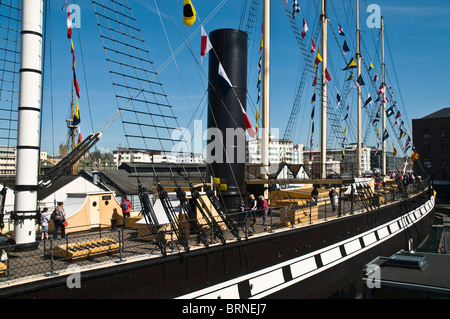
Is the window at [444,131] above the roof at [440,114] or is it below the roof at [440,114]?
below

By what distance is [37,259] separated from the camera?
6.79 metres

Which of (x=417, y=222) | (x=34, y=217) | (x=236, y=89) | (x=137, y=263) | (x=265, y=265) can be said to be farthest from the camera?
(x=417, y=222)

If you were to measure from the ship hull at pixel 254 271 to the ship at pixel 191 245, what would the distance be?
0.07 ft

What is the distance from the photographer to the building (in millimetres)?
64438

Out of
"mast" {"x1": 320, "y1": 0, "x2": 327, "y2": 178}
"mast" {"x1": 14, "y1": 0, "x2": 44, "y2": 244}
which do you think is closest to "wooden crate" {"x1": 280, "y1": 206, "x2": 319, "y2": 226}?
"mast" {"x1": 14, "y1": 0, "x2": 44, "y2": 244}

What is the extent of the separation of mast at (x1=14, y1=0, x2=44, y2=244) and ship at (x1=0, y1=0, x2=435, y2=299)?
21 millimetres

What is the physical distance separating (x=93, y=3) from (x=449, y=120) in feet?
237

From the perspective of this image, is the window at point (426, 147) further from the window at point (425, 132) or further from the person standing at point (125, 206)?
the person standing at point (125, 206)

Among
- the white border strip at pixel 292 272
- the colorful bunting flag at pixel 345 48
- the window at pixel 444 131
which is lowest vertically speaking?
the white border strip at pixel 292 272

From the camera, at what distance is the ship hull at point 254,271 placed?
5816mm

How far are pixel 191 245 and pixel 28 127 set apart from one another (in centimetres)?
425

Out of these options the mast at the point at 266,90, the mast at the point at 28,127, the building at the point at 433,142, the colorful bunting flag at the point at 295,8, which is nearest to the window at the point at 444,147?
the building at the point at 433,142
